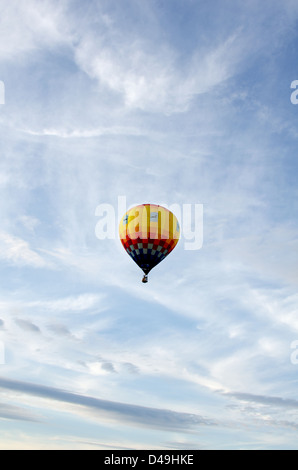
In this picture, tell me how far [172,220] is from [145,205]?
18.3 feet

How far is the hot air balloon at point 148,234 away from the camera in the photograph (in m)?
71.6

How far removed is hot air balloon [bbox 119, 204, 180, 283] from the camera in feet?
235

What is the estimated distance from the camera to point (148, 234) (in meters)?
71.2
